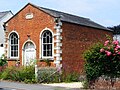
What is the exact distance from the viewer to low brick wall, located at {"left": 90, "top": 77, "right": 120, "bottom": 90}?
1736 cm

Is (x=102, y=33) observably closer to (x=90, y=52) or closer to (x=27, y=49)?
(x=27, y=49)

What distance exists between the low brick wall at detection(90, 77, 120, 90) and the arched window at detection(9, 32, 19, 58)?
11.1 metres

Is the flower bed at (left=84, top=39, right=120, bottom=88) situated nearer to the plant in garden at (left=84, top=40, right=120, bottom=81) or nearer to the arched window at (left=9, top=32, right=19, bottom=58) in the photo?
the plant in garden at (left=84, top=40, right=120, bottom=81)

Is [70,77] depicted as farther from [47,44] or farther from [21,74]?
[21,74]

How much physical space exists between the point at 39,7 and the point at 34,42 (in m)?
2.84

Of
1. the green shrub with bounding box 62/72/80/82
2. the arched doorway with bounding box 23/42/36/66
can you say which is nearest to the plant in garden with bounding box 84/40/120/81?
the green shrub with bounding box 62/72/80/82

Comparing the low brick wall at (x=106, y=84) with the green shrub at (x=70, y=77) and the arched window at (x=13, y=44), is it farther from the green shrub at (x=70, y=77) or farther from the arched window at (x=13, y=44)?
the arched window at (x=13, y=44)

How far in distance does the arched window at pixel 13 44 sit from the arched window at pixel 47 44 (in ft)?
9.99

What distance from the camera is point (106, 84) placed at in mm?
17547

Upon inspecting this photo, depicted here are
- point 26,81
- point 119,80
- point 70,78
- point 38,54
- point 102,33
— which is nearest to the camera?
point 119,80

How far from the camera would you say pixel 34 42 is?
25875mm

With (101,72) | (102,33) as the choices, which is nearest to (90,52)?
(101,72)

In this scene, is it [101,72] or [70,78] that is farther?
[70,78]

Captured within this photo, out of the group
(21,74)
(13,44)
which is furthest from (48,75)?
(13,44)
